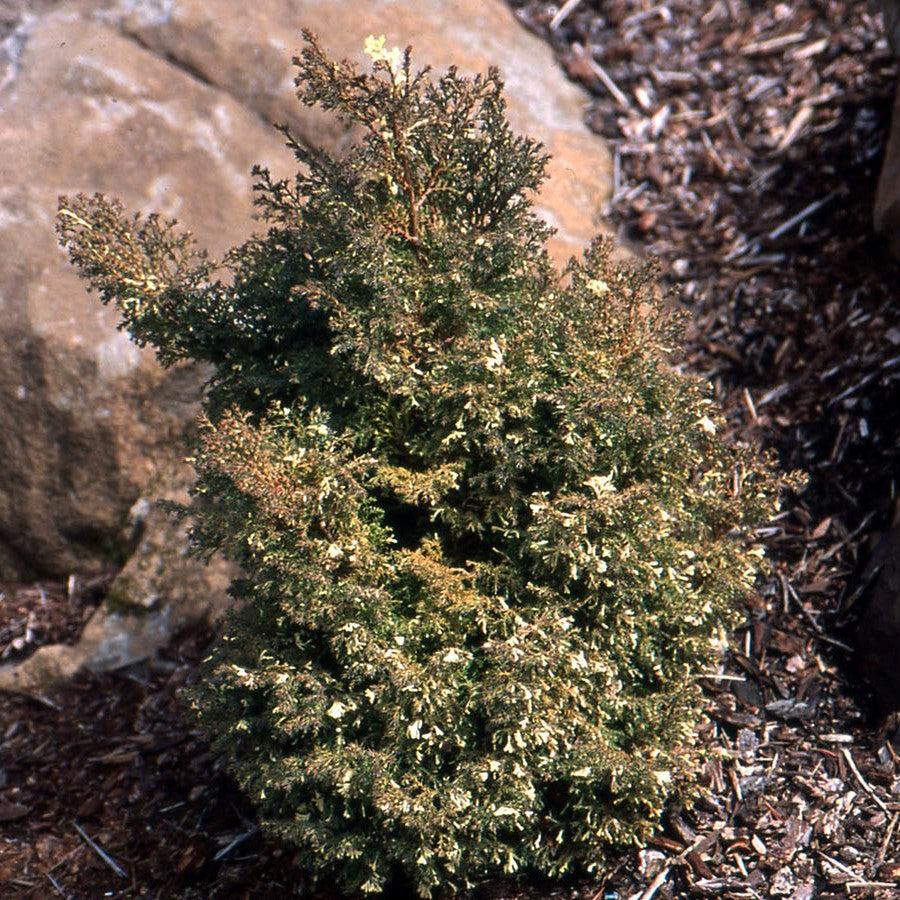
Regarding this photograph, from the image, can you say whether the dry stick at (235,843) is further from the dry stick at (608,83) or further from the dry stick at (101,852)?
the dry stick at (608,83)

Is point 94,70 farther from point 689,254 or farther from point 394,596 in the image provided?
point 394,596

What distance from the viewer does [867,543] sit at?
4.21 meters

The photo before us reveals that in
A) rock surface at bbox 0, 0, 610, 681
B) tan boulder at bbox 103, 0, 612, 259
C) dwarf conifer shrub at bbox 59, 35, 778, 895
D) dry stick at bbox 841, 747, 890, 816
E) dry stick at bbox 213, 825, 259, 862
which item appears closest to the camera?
dwarf conifer shrub at bbox 59, 35, 778, 895

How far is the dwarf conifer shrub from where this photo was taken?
2988 mm

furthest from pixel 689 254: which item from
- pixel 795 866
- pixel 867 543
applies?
pixel 795 866

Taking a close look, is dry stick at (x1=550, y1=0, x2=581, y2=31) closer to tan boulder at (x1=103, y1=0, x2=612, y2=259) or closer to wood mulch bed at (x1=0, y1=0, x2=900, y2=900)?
wood mulch bed at (x1=0, y1=0, x2=900, y2=900)

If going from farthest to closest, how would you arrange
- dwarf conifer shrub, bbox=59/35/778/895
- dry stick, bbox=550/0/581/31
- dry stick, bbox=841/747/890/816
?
dry stick, bbox=550/0/581/31 < dry stick, bbox=841/747/890/816 < dwarf conifer shrub, bbox=59/35/778/895

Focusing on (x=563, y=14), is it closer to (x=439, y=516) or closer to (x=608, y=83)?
(x=608, y=83)

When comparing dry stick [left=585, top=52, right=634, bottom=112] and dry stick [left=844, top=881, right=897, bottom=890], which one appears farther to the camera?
dry stick [left=585, top=52, right=634, bottom=112]

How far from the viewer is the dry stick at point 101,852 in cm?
388

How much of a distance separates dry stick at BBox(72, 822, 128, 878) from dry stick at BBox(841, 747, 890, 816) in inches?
97.0

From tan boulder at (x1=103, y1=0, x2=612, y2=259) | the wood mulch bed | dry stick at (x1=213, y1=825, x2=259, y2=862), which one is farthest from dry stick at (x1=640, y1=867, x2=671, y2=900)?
tan boulder at (x1=103, y1=0, x2=612, y2=259)

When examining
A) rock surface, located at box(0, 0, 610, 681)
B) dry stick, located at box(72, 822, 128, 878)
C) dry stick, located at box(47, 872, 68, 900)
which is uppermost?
rock surface, located at box(0, 0, 610, 681)

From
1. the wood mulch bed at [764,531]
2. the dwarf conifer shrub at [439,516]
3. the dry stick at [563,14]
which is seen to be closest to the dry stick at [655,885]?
the wood mulch bed at [764,531]
